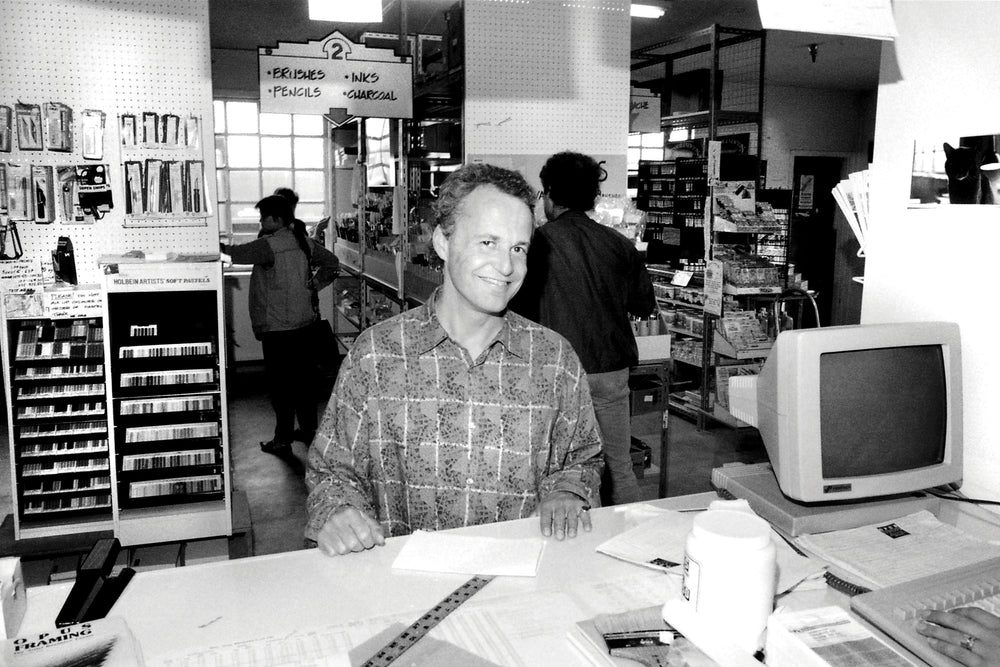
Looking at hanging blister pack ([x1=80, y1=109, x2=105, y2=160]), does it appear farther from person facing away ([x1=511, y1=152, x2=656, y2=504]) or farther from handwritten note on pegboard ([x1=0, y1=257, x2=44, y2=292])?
person facing away ([x1=511, y1=152, x2=656, y2=504])

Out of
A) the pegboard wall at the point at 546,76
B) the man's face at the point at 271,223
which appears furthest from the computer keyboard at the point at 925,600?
the man's face at the point at 271,223

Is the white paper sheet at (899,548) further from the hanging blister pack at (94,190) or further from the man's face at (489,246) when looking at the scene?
the hanging blister pack at (94,190)

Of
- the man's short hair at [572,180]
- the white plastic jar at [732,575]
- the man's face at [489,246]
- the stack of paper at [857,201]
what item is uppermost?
the man's short hair at [572,180]

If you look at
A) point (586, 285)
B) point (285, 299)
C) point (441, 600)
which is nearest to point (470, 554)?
point (441, 600)

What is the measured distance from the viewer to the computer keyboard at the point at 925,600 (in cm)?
121

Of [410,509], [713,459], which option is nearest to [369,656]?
[410,509]

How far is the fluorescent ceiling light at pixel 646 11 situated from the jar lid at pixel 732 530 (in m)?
6.51

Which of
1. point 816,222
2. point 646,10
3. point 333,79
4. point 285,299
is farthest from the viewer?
point 816,222

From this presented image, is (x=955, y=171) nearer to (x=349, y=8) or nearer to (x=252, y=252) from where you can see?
(x=349, y=8)

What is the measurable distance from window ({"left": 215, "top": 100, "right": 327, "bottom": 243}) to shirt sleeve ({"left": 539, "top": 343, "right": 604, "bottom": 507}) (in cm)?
772

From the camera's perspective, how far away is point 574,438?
202 centimetres

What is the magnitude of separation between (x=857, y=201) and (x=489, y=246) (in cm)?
121

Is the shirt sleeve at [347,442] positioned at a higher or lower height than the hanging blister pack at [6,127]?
lower

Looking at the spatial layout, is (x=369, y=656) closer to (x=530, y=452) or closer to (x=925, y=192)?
(x=530, y=452)
